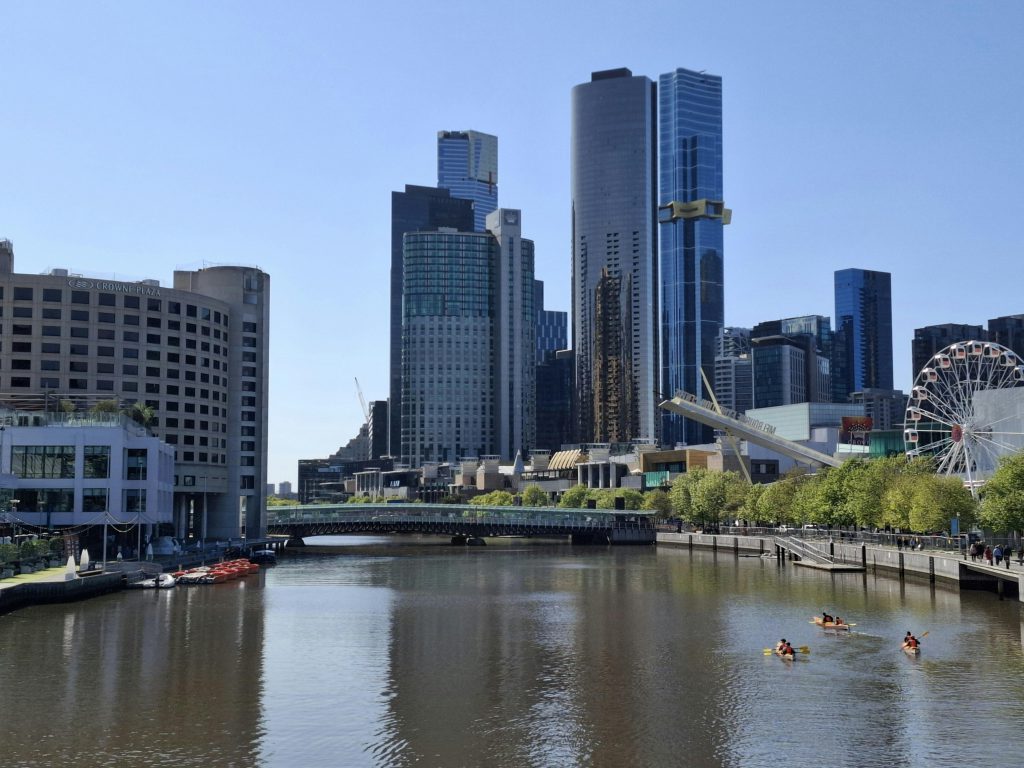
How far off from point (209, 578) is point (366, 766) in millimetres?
82286

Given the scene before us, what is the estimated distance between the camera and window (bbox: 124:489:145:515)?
450ft

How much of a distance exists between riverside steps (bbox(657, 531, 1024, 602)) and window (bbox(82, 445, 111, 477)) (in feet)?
264

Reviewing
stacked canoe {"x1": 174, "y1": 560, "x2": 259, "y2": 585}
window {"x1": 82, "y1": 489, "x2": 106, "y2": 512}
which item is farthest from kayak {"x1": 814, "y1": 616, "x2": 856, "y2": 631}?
window {"x1": 82, "y1": 489, "x2": 106, "y2": 512}

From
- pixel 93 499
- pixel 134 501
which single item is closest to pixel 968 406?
pixel 134 501

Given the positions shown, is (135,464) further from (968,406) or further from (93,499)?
(968,406)

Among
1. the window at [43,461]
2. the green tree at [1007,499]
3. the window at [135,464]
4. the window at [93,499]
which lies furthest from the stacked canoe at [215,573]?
the green tree at [1007,499]

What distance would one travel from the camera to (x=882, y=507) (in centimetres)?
14238

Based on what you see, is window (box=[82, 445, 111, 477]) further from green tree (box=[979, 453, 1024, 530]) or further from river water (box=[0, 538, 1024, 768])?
green tree (box=[979, 453, 1024, 530])

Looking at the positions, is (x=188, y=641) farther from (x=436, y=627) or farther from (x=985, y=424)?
(x=985, y=424)

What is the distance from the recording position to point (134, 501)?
138625mm

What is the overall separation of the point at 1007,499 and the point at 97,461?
9500cm

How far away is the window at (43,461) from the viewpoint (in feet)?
435

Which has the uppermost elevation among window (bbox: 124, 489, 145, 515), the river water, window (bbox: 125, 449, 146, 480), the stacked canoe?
window (bbox: 125, 449, 146, 480)

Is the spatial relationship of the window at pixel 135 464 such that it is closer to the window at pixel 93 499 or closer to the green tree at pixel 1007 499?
the window at pixel 93 499
